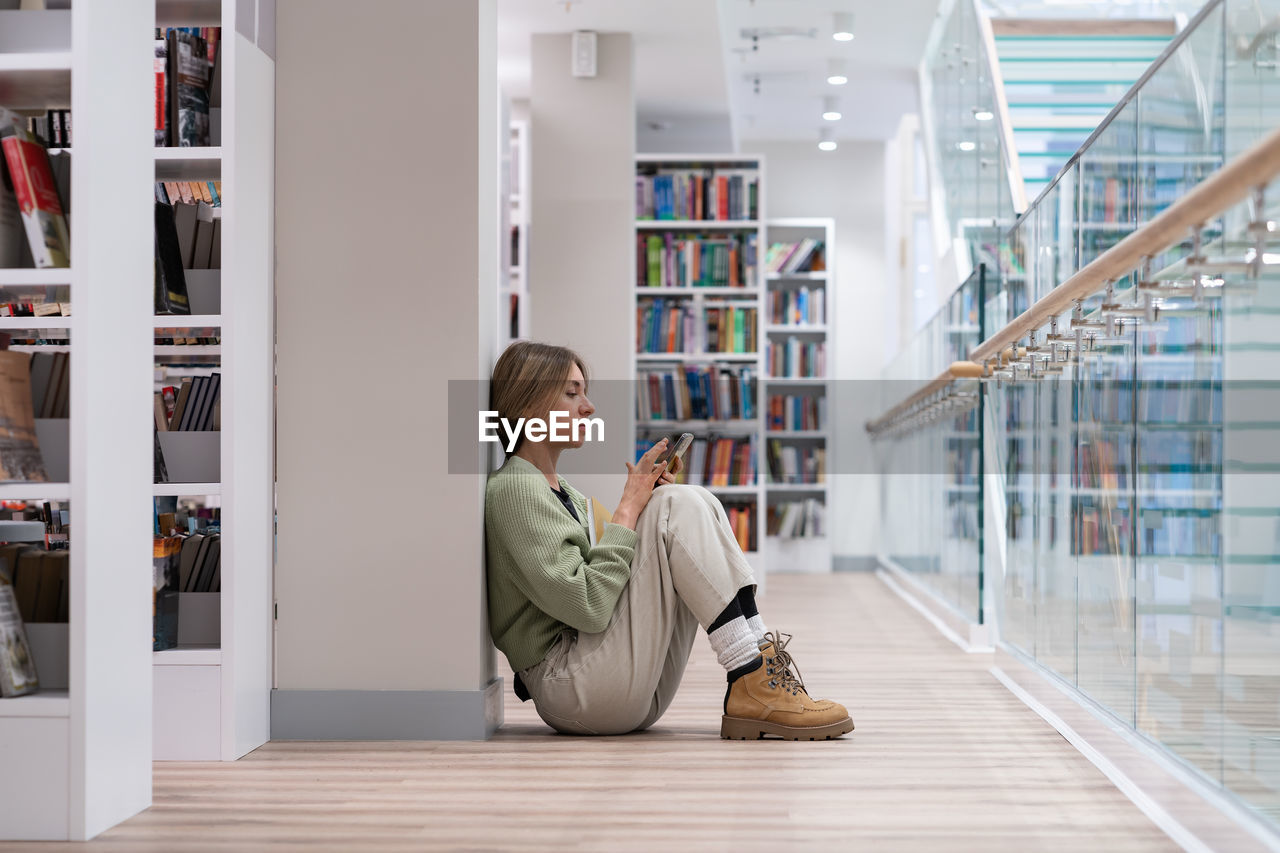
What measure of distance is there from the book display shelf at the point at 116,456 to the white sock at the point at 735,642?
3.36ft

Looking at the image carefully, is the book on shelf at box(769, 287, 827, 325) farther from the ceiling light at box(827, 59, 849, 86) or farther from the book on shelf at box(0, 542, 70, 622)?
the book on shelf at box(0, 542, 70, 622)

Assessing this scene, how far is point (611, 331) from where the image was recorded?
6168mm

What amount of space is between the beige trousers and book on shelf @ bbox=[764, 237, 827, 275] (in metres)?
5.92

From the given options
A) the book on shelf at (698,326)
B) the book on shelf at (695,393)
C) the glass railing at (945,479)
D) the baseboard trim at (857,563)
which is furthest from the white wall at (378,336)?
the baseboard trim at (857,563)

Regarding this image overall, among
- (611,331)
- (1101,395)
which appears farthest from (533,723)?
(611,331)

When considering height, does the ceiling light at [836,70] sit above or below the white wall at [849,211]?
above

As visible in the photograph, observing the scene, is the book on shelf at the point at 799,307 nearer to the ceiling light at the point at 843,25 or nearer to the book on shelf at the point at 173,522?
the ceiling light at the point at 843,25

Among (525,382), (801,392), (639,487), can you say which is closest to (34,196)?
(525,382)

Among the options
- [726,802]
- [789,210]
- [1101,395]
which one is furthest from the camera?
[789,210]

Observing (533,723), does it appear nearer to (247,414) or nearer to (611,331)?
(247,414)

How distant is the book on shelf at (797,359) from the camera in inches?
343

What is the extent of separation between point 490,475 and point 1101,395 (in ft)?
4.57

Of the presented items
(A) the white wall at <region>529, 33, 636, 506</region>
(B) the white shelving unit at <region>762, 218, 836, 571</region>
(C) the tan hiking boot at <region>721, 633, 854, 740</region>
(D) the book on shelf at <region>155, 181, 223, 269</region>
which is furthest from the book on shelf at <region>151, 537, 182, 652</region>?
(B) the white shelving unit at <region>762, 218, 836, 571</region>

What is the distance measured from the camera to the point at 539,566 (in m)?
2.74
